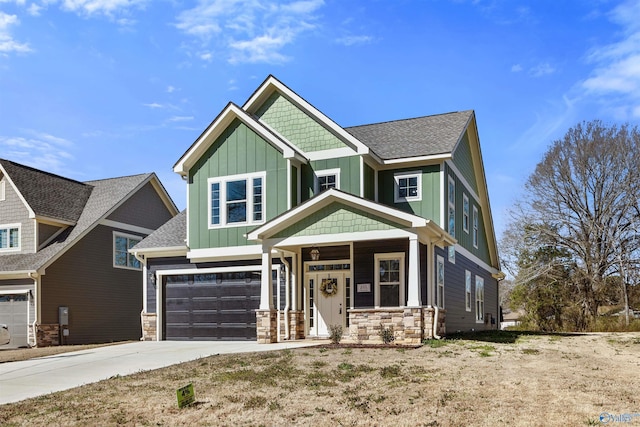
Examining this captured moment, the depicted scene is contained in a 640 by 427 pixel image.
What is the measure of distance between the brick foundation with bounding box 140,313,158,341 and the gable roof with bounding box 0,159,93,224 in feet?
24.9

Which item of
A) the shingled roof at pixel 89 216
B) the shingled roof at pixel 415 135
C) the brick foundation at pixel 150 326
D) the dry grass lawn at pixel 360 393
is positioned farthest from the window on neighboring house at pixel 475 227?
the shingled roof at pixel 89 216

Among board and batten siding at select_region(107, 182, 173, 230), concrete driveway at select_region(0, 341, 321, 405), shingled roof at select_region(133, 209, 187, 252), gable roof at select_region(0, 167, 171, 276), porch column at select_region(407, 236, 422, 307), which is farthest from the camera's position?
board and batten siding at select_region(107, 182, 173, 230)

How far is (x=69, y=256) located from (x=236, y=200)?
31.0 ft

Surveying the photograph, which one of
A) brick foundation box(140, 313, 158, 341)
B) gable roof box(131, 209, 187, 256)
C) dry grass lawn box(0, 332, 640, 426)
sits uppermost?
gable roof box(131, 209, 187, 256)

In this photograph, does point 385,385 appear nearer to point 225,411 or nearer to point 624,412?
point 225,411

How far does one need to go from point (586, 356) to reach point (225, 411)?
30.0 ft

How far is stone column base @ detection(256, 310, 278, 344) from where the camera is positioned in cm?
1770

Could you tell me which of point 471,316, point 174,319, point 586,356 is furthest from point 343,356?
point 471,316

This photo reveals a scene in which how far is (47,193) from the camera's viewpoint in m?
27.3

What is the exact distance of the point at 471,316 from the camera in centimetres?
2439

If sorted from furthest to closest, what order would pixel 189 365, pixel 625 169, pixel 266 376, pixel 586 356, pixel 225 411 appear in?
1. pixel 625 169
2. pixel 586 356
3. pixel 189 365
4. pixel 266 376
5. pixel 225 411

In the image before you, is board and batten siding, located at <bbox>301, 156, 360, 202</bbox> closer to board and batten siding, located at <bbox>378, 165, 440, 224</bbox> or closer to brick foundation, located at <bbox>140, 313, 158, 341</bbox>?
board and batten siding, located at <bbox>378, 165, 440, 224</bbox>

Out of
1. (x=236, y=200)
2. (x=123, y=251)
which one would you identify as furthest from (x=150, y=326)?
(x=123, y=251)

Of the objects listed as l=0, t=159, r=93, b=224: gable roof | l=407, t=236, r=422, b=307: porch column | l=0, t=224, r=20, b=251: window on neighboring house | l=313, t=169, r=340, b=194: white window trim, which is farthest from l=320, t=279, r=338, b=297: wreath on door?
l=0, t=224, r=20, b=251: window on neighboring house
